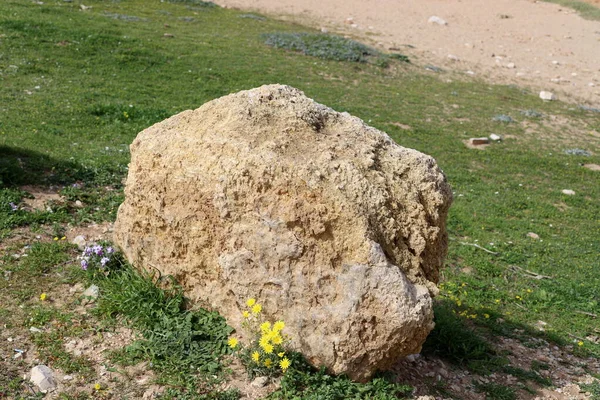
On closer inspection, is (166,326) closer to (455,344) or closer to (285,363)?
(285,363)

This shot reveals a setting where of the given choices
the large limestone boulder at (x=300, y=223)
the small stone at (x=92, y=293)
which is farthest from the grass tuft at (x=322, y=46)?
the small stone at (x=92, y=293)

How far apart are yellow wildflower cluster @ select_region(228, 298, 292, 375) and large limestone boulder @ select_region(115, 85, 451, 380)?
10cm

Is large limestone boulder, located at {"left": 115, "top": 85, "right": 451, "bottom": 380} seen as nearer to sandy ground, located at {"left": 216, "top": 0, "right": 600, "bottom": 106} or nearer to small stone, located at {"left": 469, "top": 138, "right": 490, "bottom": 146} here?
small stone, located at {"left": 469, "top": 138, "right": 490, "bottom": 146}

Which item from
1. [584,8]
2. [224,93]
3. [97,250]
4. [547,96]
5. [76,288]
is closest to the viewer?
[76,288]

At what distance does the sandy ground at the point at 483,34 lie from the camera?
2156 cm

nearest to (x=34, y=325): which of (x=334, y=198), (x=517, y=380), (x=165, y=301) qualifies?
(x=165, y=301)

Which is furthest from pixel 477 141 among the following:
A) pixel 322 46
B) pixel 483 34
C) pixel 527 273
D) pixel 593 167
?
pixel 483 34

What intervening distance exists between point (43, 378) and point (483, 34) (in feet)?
89.6

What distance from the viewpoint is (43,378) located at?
397cm

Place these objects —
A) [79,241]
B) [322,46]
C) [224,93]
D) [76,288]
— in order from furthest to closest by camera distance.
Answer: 1. [322,46]
2. [224,93]
3. [79,241]
4. [76,288]

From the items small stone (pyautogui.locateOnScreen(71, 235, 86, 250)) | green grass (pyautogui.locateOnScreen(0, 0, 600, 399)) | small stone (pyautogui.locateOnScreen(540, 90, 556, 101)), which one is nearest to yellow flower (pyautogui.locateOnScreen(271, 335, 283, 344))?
green grass (pyautogui.locateOnScreen(0, 0, 600, 399))

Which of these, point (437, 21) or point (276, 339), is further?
point (437, 21)

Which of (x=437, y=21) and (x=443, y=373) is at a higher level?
(x=437, y=21)

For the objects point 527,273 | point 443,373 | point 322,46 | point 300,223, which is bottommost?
point 527,273
